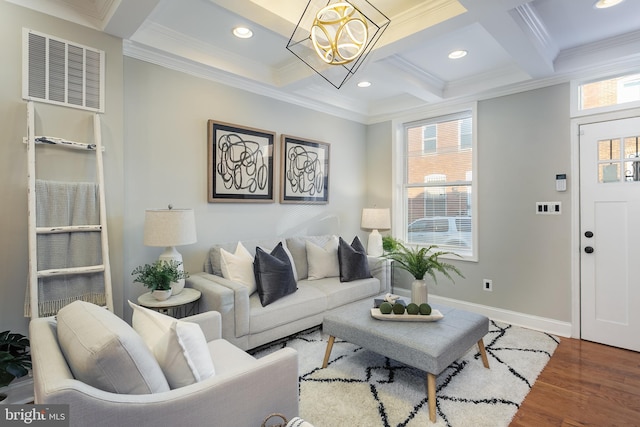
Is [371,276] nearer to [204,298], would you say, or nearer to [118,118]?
[204,298]

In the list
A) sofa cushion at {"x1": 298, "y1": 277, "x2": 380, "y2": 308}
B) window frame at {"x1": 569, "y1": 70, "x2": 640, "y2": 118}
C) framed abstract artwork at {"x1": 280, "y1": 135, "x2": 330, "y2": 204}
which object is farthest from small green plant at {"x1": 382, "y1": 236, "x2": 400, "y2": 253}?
window frame at {"x1": 569, "y1": 70, "x2": 640, "y2": 118}

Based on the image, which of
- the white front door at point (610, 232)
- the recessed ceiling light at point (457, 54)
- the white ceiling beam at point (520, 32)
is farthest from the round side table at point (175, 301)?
the white front door at point (610, 232)

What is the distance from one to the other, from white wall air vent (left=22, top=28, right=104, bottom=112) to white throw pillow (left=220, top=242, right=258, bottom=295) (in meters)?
1.51

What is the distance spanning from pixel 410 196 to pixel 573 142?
1.93 m

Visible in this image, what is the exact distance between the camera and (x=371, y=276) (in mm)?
3826

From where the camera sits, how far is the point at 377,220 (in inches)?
174

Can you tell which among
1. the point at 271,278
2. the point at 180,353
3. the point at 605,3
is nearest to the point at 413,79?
the point at 605,3

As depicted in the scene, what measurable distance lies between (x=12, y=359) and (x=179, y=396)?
49.9 inches

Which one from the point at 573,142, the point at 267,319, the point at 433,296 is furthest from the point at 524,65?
the point at 267,319

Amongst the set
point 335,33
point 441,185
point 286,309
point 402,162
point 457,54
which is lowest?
point 286,309

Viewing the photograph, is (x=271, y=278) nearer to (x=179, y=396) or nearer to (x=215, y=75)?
(x=179, y=396)

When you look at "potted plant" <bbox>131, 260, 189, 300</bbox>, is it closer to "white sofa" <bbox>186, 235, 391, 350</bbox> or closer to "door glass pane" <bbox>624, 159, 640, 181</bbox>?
"white sofa" <bbox>186, 235, 391, 350</bbox>

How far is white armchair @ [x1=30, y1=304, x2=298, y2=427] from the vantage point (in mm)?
979

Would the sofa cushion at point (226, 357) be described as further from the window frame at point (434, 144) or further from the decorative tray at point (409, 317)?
the window frame at point (434, 144)
